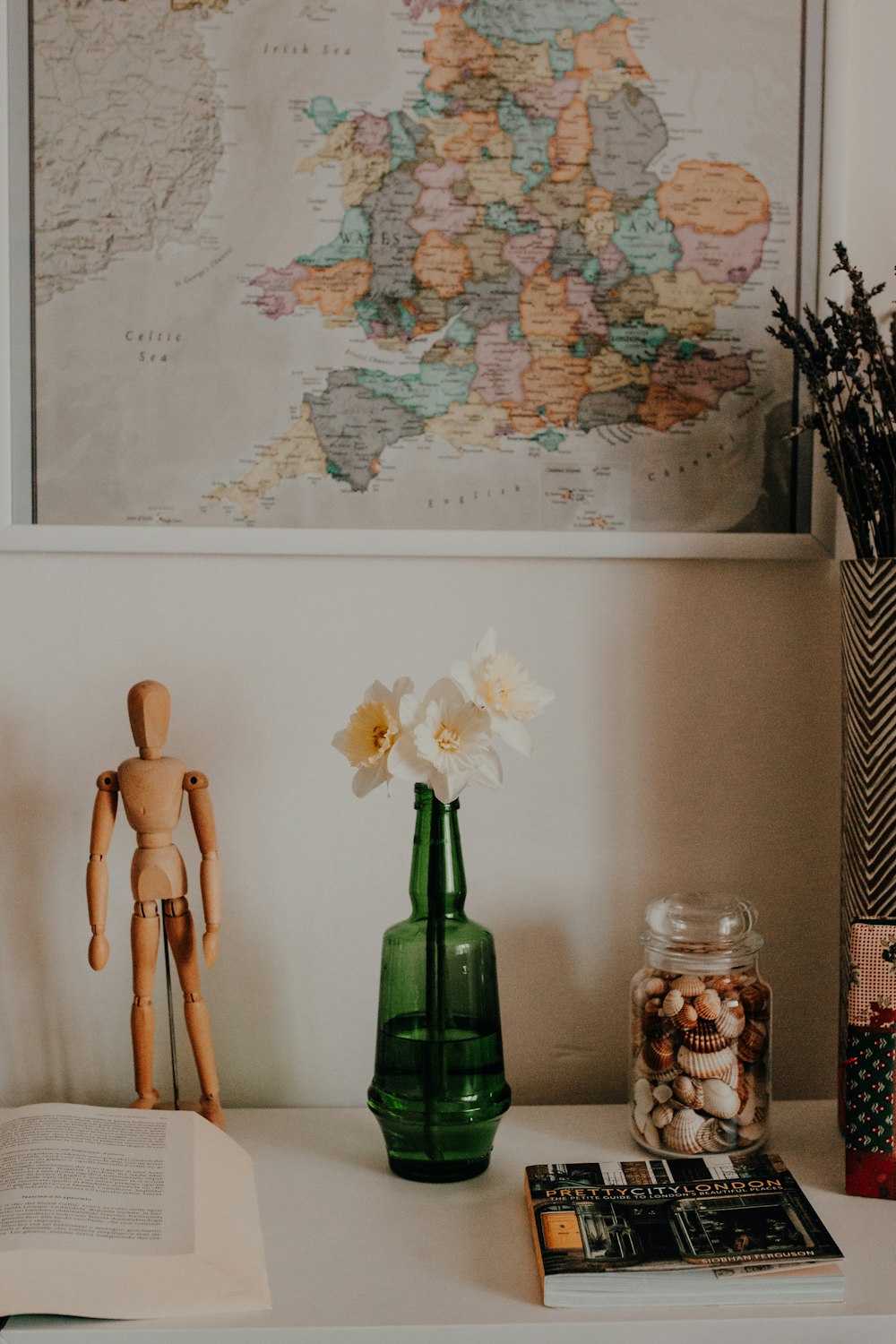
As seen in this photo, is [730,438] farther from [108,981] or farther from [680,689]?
[108,981]

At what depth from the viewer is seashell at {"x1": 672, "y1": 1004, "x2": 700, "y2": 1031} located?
3.02 feet

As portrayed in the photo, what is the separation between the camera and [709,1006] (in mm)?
919

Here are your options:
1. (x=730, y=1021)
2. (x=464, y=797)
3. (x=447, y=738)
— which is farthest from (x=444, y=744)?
(x=730, y=1021)

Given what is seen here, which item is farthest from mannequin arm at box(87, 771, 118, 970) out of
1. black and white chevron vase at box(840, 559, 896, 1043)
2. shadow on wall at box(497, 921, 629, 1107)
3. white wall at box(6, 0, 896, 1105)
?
black and white chevron vase at box(840, 559, 896, 1043)

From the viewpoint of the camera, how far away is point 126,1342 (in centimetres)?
72

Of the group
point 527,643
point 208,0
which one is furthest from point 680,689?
point 208,0

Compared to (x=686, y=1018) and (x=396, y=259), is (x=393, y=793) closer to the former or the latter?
(x=686, y=1018)

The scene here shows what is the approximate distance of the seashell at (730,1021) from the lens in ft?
3.02

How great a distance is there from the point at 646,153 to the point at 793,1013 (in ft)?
2.83

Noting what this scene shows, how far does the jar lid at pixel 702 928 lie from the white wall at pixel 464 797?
151 millimetres

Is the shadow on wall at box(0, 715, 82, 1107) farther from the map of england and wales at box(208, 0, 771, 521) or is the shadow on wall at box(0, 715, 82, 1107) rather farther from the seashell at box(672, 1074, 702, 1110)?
the seashell at box(672, 1074, 702, 1110)

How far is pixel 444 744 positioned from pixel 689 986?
288 mm

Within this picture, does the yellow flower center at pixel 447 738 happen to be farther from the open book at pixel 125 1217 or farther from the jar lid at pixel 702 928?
the open book at pixel 125 1217

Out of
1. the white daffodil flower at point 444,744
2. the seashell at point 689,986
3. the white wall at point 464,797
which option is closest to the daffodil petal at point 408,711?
the white daffodil flower at point 444,744
